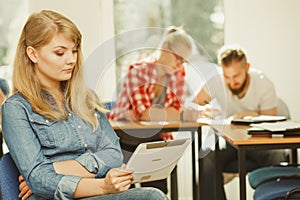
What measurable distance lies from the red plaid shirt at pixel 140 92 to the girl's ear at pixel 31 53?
195 cm

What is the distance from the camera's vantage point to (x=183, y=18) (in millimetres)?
5496

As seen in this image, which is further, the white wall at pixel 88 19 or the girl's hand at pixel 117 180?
the white wall at pixel 88 19

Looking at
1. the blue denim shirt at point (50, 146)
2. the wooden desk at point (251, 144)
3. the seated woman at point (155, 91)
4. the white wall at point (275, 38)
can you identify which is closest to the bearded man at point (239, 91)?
the seated woman at point (155, 91)

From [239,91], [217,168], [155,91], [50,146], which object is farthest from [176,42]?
[50,146]

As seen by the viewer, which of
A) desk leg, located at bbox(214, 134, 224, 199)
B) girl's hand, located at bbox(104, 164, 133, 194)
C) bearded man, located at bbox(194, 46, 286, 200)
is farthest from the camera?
bearded man, located at bbox(194, 46, 286, 200)

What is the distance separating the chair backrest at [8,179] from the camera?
6.94 feet

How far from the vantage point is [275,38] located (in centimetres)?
536

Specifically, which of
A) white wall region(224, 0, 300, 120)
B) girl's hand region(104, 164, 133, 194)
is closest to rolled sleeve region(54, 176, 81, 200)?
girl's hand region(104, 164, 133, 194)

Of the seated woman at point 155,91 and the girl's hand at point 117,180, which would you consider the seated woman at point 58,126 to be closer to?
the girl's hand at point 117,180

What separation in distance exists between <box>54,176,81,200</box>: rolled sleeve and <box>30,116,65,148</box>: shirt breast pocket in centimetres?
14

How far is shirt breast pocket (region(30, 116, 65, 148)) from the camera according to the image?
2.11m

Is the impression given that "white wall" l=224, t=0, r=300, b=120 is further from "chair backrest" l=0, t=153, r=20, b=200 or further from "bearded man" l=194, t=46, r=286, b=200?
"chair backrest" l=0, t=153, r=20, b=200

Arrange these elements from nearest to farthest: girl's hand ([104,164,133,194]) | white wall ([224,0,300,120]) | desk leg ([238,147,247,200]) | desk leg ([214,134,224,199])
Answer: girl's hand ([104,164,133,194]), desk leg ([238,147,247,200]), desk leg ([214,134,224,199]), white wall ([224,0,300,120])

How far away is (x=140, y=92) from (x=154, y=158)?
2184mm
